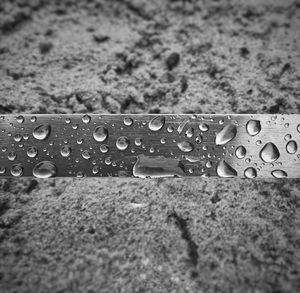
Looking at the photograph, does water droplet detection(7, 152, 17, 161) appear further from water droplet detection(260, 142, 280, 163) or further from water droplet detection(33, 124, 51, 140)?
water droplet detection(260, 142, 280, 163)

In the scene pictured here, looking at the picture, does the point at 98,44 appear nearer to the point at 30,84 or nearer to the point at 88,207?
the point at 30,84

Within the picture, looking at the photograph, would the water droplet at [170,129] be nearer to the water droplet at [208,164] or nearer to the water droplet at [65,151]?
the water droplet at [208,164]

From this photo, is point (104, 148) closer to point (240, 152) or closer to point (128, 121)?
point (128, 121)

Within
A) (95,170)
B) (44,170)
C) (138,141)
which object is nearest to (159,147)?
(138,141)

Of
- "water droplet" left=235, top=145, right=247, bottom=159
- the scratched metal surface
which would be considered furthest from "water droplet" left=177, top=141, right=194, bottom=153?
"water droplet" left=235, top=145, right=247, bottom=159

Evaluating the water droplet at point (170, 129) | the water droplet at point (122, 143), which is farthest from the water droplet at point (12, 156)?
the water droplet at point (170, 129)

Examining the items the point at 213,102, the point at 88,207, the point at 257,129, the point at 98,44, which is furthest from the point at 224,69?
the point at 88,207
